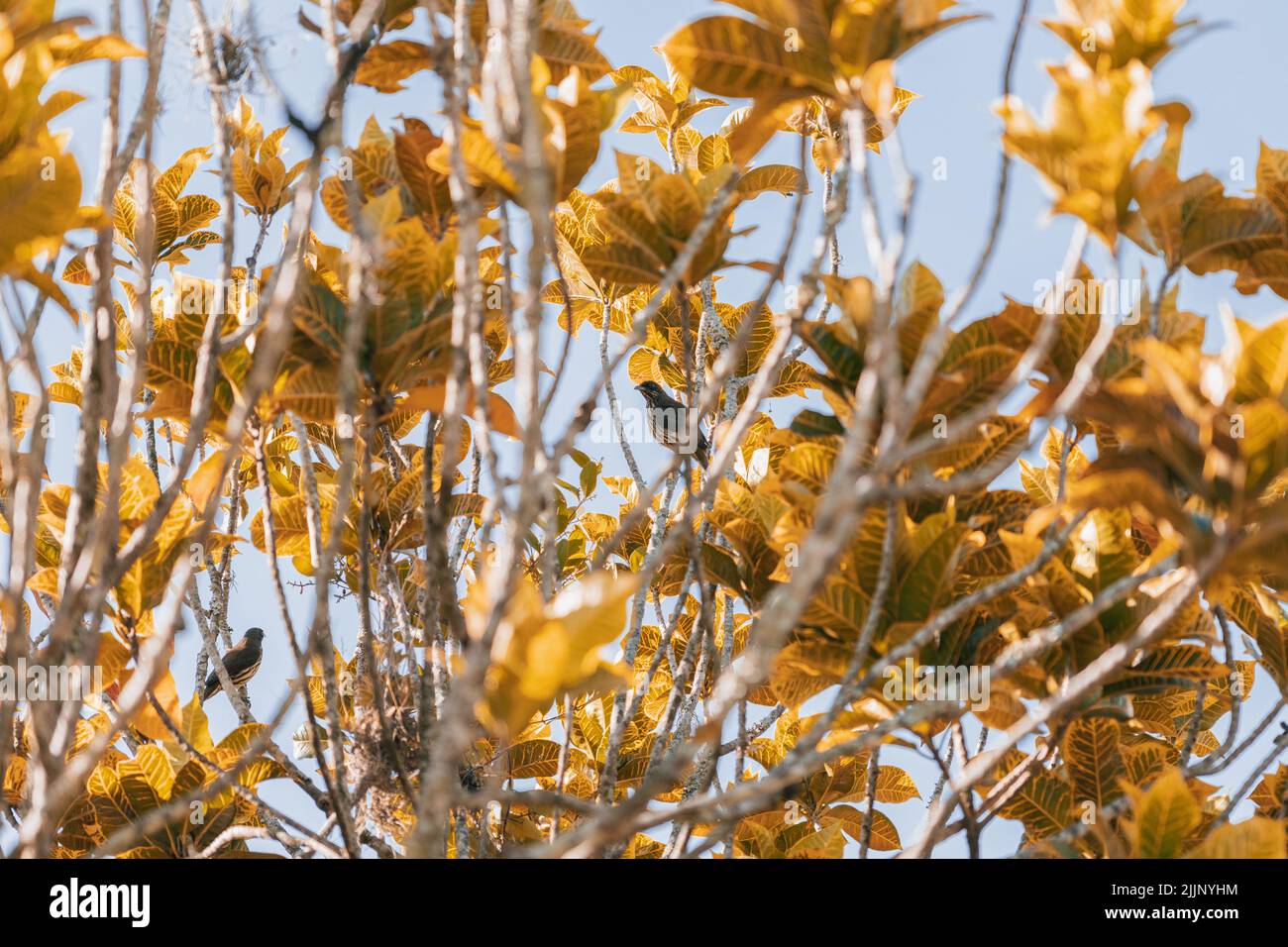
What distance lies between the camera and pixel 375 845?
232 cm

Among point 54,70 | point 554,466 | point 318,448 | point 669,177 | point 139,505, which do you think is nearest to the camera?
point 554,466

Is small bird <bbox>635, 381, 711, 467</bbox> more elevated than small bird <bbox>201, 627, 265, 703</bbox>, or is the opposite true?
small bird <bbox>635, 381, 711, 467</bbox>

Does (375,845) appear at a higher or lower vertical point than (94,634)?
lower

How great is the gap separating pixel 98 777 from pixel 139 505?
2.16 ft

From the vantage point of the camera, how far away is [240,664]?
3.57m

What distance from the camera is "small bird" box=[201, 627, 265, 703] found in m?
3.53

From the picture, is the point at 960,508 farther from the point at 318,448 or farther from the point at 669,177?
the point at 318,448

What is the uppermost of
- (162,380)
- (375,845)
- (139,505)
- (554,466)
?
(162,380)

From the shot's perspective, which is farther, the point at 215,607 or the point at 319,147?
the point at 215,607

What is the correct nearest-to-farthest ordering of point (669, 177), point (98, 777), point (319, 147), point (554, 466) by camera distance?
point (554, 466), point (319, 147), point (669, 177), point (98, 777)

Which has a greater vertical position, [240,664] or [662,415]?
[662,415]

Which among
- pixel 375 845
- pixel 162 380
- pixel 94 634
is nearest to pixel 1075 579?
pixel 375 845

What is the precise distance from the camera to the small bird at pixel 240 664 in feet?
11.6

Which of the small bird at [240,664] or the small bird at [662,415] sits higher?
the small bird at [662,415]
